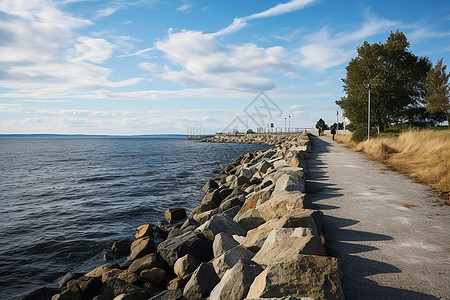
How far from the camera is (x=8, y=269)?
711cm

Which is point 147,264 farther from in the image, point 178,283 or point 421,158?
point 421,158

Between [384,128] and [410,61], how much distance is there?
325 inches

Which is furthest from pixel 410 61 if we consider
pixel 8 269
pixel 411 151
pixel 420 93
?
pixel 8 269

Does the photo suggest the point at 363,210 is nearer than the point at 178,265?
No

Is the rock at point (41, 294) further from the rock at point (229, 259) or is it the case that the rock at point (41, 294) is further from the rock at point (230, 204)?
the rock at point (230, 204)

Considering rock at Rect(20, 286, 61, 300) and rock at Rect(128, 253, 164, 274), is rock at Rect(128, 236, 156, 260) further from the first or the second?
rock at Rect(20, 286, 61, 300)

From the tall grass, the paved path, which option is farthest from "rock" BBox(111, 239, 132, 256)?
the tall grass

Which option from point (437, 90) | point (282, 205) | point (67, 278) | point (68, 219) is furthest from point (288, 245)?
point (437, 90)

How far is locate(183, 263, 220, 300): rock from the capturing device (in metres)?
3.85

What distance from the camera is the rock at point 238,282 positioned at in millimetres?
3162

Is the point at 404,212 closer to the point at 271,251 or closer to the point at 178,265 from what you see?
the point at 271,251

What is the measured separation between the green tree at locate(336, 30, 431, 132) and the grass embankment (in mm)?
12784

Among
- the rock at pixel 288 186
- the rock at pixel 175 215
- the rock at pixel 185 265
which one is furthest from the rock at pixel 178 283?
the rock at pixel 175 215

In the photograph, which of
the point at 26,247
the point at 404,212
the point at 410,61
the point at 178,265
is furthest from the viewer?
the point at 410,61
